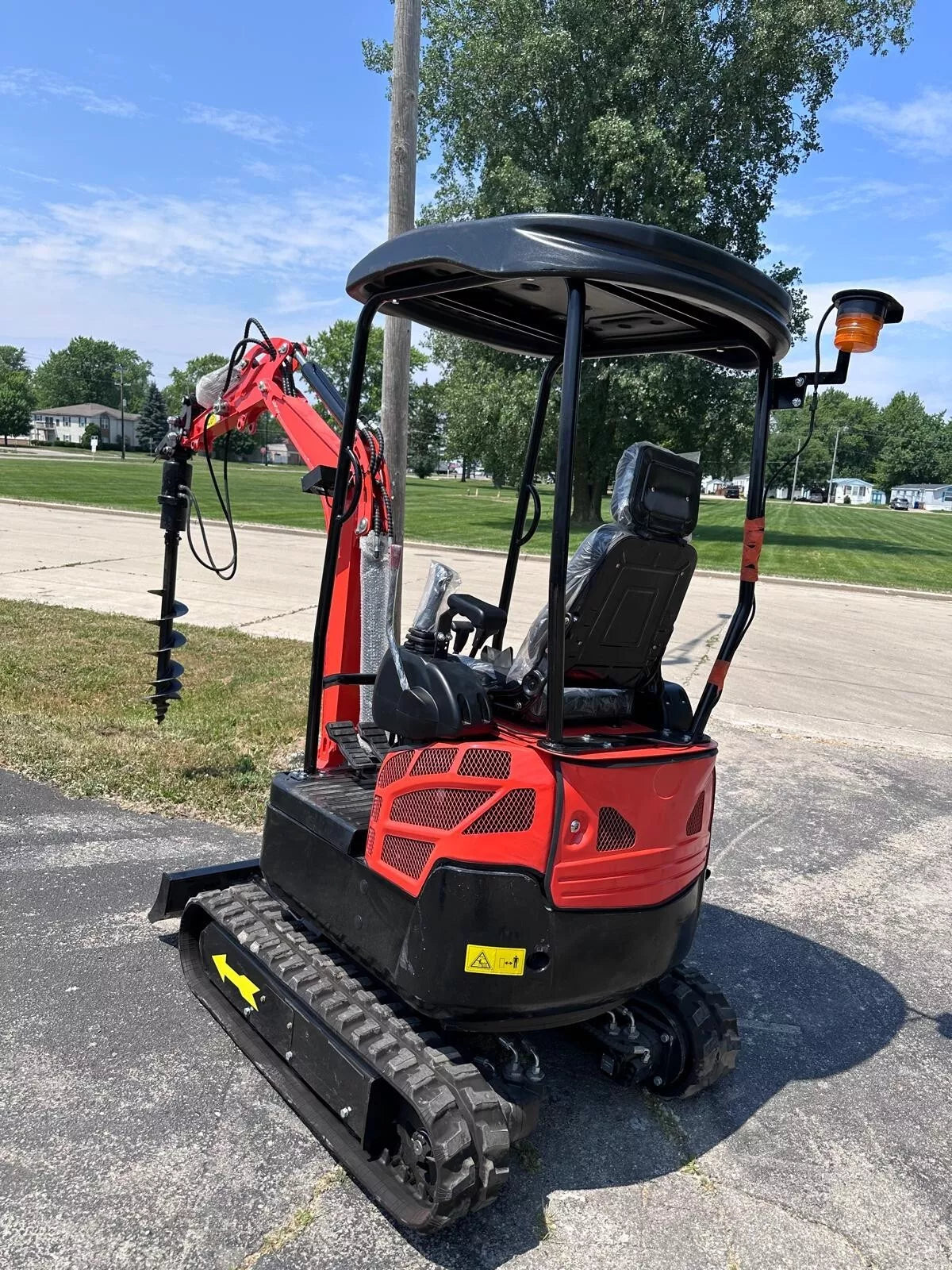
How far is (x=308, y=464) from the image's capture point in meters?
4.76

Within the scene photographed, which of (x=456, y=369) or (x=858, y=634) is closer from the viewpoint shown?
(x=858, y=634)

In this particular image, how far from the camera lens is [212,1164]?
2.89m

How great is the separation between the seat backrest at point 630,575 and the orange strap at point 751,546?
0.18m

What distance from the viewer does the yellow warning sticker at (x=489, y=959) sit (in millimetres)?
2750

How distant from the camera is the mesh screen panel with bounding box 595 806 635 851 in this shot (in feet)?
9.25

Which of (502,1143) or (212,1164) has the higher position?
(502,1143)

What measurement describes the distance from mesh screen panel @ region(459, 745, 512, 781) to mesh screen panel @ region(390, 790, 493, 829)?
5 cm

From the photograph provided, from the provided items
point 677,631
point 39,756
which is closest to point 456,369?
point 677,631

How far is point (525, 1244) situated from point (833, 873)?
3409mm

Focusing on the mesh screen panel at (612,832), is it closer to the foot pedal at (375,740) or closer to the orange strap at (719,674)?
the orange strap at (719,674)

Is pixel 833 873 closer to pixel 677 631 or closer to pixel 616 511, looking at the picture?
pixel 616 511

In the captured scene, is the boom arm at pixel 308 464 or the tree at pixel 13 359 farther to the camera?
the tree at pixel 13 359

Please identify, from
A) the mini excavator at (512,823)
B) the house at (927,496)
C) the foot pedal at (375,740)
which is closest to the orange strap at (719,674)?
the mini excavator at (512,823)

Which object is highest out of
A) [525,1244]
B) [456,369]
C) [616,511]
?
[456,369]
